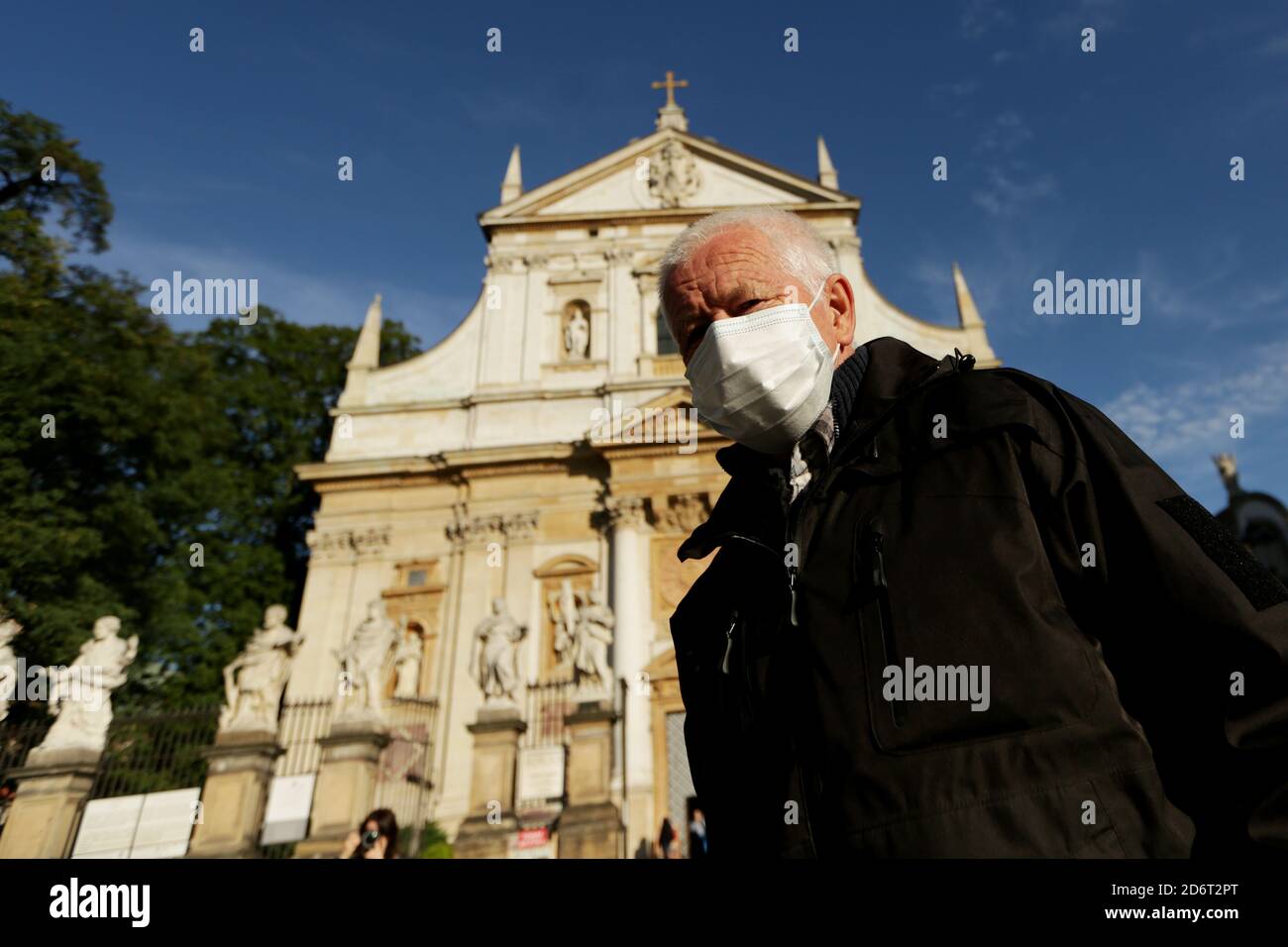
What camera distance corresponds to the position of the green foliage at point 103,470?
1239 cm

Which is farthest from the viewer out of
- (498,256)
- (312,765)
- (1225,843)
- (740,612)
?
(498,256)

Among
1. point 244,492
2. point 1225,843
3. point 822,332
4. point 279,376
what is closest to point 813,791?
point 1225,843

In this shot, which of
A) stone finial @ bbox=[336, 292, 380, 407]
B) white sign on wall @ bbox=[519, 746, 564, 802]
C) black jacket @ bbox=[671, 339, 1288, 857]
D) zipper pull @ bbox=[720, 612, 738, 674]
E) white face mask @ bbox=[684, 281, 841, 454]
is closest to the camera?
A: black jacket @ bbox=[671, 339, 1288, 857]

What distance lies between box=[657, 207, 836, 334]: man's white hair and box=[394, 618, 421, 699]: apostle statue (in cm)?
1527

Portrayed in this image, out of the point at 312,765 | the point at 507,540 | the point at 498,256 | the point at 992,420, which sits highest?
the point at 498,256

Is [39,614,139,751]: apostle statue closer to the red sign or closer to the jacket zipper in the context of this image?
the red sign

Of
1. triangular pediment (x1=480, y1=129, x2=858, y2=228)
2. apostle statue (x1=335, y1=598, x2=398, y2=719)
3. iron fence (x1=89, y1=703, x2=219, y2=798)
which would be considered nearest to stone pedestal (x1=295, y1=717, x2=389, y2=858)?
apostle statue (x1=335, y1=598, x2=398, y2=719)

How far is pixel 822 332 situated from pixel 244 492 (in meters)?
21.7

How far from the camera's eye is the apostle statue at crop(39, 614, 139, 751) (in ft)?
30.8

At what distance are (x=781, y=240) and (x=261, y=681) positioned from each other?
10413 mm

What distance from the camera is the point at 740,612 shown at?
5.49 feet

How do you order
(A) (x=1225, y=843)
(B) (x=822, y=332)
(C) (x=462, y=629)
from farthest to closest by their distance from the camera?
1. (C) (x=462, y=629)
2. (B) (x=822, y=332)
3. (A) (x=1225, y=843)

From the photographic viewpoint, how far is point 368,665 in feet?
36.8
